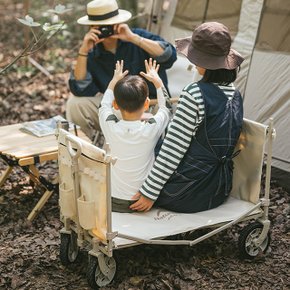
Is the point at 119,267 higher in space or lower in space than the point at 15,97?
higher

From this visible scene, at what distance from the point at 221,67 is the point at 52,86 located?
4373mm

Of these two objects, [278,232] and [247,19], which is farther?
[247,19]

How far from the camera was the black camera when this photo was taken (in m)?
4.80

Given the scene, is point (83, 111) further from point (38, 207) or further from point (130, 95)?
point (130, 95)

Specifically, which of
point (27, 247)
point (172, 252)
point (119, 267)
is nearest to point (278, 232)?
point (172, 252)

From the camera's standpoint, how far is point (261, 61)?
16.8 feet

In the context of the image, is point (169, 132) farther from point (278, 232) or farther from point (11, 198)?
point (11, 198)

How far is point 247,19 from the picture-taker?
5.23 m

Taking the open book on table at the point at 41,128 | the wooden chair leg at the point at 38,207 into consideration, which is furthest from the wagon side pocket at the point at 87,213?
the open book on table at the point at 41,128

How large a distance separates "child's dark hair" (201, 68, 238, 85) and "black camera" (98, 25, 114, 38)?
5.04ft

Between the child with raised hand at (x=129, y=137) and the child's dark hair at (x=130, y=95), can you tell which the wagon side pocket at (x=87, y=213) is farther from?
the child's dark hair at (x=130, y=95)

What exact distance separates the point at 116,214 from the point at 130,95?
75 cm

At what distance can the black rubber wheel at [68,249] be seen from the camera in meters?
3.61

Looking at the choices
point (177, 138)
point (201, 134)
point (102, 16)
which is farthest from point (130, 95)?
point (102, 16)
